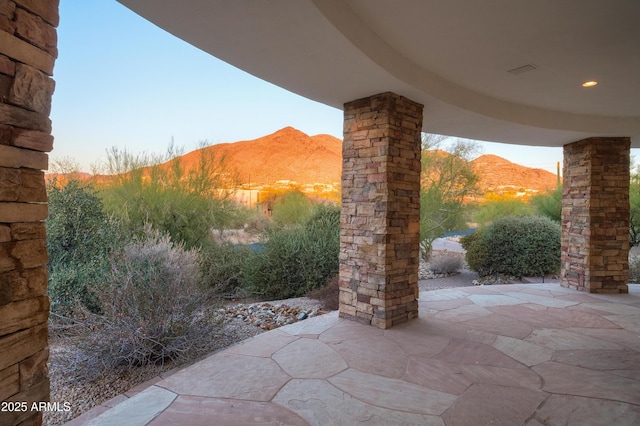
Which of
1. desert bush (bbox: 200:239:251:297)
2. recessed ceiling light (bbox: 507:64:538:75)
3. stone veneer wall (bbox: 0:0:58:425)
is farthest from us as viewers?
desert bush (bbox: 200:239:251:297)

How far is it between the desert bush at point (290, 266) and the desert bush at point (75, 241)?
217cm

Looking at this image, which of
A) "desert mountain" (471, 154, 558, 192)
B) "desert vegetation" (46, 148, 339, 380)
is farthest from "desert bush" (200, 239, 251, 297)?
"desert mountain" (471, 154, 558, 192)

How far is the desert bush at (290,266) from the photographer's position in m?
5.67

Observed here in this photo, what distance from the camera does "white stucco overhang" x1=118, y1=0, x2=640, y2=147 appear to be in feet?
6.90

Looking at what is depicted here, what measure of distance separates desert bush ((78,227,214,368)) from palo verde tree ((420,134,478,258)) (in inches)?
270

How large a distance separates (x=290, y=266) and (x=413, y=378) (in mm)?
3615

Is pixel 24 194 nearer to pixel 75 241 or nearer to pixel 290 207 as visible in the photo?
pixel 75 241

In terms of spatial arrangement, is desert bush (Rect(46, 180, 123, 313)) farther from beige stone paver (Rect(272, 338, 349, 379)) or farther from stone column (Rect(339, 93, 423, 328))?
stone column (Rect(339, 93, 423, 328))

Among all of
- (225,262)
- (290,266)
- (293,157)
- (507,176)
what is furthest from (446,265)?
(293,157)

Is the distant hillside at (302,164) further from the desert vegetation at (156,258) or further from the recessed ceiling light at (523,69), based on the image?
the recessed ceiling light at (523,69)

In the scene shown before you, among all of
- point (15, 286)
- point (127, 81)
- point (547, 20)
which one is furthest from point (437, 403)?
point (127, 81)

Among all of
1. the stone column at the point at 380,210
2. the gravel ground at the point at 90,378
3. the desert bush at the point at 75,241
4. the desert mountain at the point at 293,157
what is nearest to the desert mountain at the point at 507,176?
the desert mountain at the point at 293,157

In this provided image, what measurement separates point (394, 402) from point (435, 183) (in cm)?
762

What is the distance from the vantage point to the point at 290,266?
5801 mm
